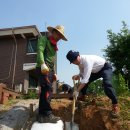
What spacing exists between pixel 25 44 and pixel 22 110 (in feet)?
40.8

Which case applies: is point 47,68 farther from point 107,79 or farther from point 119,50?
point 119,50

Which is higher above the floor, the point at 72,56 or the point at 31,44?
the point at 31,44

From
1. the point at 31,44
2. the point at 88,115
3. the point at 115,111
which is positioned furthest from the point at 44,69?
the point at 31,44

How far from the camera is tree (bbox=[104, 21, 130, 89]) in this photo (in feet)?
62.6

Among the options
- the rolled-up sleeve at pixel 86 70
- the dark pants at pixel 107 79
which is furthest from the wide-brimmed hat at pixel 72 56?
the dark pants at pixel 107 79

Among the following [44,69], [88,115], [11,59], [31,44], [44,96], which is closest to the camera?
[44,69]

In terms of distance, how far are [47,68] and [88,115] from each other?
135cm

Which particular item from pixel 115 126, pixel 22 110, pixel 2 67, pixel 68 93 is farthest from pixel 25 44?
pixel 115 126

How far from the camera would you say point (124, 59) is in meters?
19.2

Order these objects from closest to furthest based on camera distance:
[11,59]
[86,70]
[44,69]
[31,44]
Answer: [44,69]
[86,70]
[11,59]
[31,44]

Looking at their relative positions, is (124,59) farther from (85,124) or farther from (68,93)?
(85,124)

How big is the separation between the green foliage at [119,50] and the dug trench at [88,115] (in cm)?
1290

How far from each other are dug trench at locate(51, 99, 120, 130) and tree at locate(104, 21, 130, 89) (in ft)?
42.2

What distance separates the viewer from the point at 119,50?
19.8m
